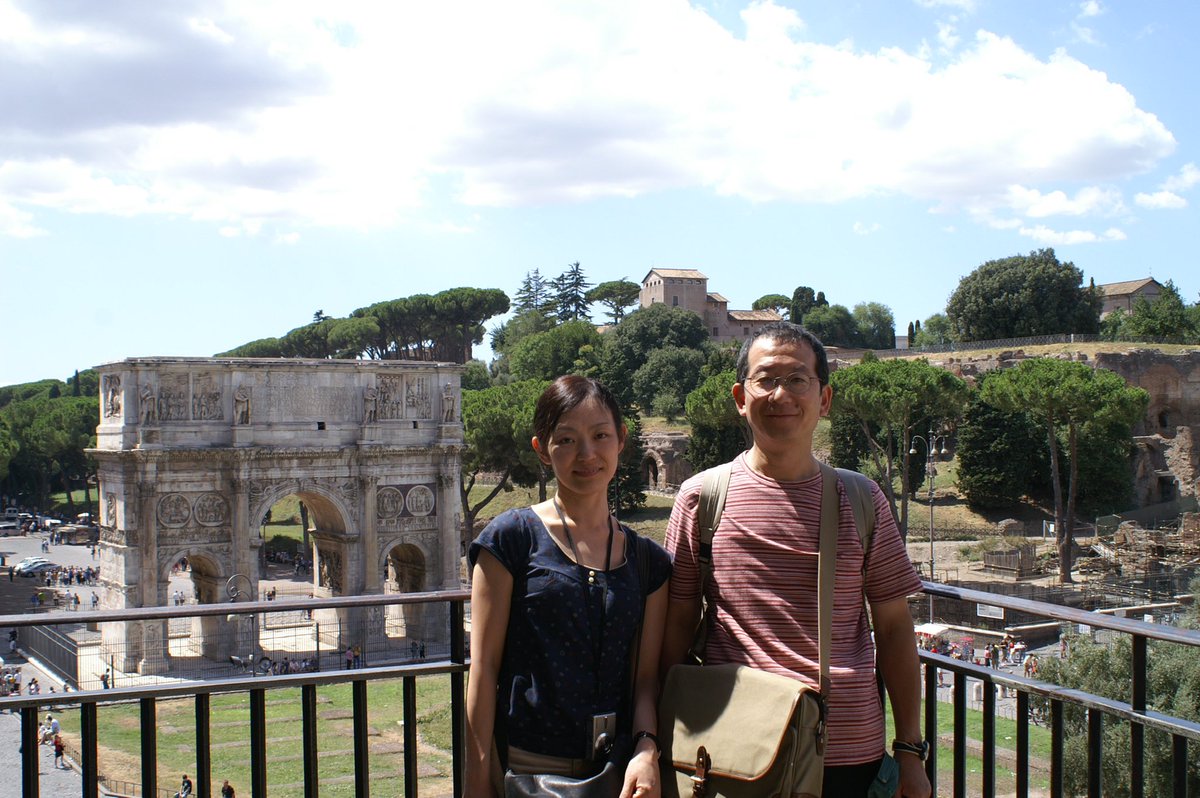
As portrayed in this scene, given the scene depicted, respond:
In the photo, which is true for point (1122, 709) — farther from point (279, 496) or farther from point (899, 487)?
point (899, 487)

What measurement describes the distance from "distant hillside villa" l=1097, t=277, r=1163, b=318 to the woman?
8183 cm

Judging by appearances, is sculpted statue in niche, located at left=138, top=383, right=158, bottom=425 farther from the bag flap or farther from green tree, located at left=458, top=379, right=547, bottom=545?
the bag flap

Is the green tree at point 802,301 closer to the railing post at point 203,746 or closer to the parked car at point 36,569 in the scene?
the parked car at point 36,569

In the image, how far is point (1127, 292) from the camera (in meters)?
76.8

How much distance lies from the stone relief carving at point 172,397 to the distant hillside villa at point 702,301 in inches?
2254

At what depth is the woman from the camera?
2.99 m

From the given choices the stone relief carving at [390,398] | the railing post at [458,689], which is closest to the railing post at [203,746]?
the railing post at [458,689]

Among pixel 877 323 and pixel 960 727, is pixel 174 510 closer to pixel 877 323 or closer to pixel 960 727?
pixel 960 727

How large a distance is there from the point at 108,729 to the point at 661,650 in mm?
19658

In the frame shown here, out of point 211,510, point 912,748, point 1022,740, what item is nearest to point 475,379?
point 211,510

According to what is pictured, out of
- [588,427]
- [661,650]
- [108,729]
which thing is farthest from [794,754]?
[108,729]

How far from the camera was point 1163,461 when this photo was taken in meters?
41.5

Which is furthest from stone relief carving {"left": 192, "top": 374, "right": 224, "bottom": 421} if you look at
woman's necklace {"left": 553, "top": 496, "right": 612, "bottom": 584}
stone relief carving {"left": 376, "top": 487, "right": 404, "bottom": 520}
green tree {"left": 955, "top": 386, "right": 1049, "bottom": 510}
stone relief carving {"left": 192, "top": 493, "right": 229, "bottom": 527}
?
green tree {"left": 955, "top": 386, "right": 1049, "bottom": 510}

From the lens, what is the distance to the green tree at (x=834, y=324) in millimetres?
72438
